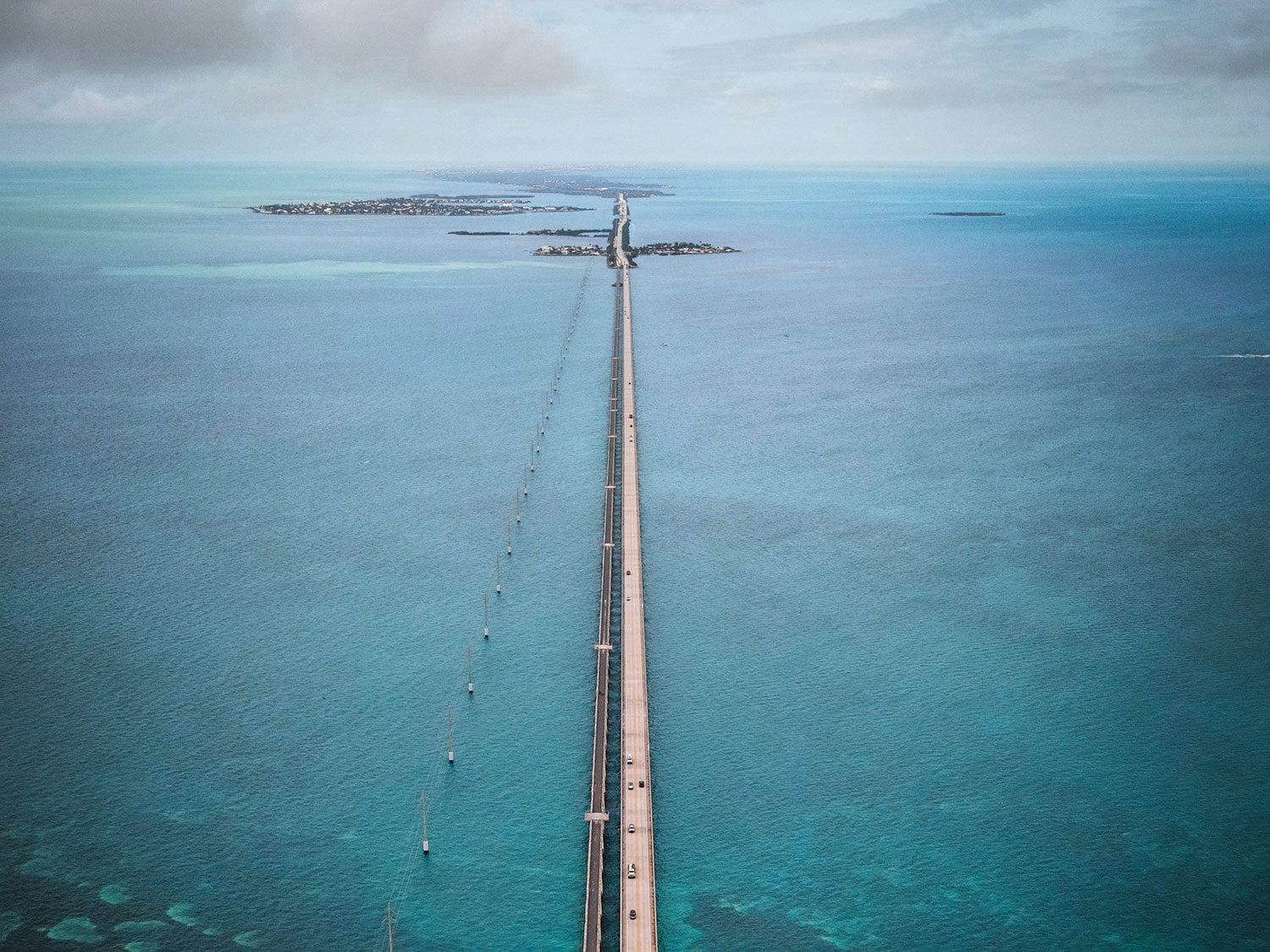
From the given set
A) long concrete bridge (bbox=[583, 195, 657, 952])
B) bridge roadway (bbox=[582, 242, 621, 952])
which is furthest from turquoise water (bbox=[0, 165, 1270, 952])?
long concrete bridge (bbox=[583, 195, 657, 952])

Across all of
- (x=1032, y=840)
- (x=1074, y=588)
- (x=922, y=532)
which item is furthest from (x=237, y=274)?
(x=1032, y=840)

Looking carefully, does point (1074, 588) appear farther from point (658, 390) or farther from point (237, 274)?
point (237, 274)

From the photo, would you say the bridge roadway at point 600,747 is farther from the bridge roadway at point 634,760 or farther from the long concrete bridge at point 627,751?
the bridge roadway at point 634,760

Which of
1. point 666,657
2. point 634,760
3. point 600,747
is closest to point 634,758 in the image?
point 634,760

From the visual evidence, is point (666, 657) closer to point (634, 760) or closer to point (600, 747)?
point (600, 747)

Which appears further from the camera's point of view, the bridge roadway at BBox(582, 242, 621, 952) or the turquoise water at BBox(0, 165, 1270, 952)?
the turquoise water at BBox(0, 165, 1270, 952)

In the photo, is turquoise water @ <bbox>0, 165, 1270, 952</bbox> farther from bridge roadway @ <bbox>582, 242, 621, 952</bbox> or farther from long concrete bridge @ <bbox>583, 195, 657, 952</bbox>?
long concrete bridge @ <bbox>583, 195, 657, 952</bbox>
